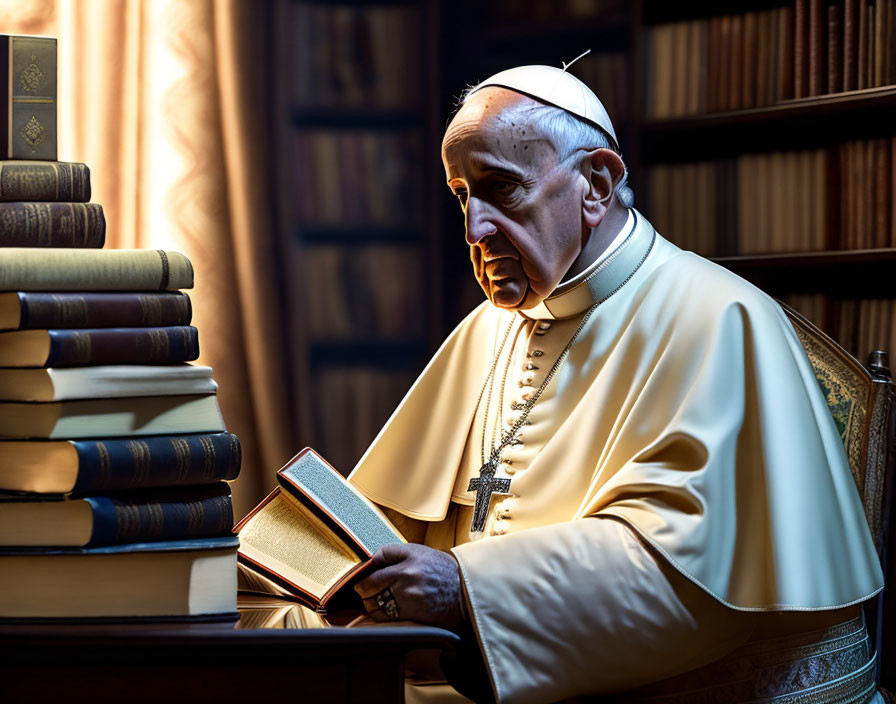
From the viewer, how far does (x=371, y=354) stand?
3.40 meters

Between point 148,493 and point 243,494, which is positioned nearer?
point 148,493

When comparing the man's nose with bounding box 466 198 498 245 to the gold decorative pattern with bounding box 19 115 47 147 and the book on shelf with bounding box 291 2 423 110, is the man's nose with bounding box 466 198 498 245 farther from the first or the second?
the book on shelf with bounding box 291 2 423 110

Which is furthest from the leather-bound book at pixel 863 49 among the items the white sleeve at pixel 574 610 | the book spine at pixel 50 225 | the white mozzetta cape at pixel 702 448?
the book spine at pixel 50 225

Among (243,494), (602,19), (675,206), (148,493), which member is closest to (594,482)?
(148,493)

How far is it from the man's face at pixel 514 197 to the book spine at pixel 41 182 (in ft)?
2.23

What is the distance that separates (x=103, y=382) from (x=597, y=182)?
39.3 inches

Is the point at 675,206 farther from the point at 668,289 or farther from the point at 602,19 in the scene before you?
the point at 668,289

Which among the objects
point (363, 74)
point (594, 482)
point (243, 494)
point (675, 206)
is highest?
point (363, 74)

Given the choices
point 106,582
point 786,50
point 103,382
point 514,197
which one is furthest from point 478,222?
point 786,50

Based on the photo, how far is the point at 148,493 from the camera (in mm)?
1320

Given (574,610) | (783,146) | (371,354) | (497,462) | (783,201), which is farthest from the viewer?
(371,354)

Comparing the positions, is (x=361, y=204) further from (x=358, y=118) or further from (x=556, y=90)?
(x=556, y=90)

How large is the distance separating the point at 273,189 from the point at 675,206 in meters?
1.22

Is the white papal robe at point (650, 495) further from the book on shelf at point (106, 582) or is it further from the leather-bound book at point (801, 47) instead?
the leather-bound book at point (801, 47)
